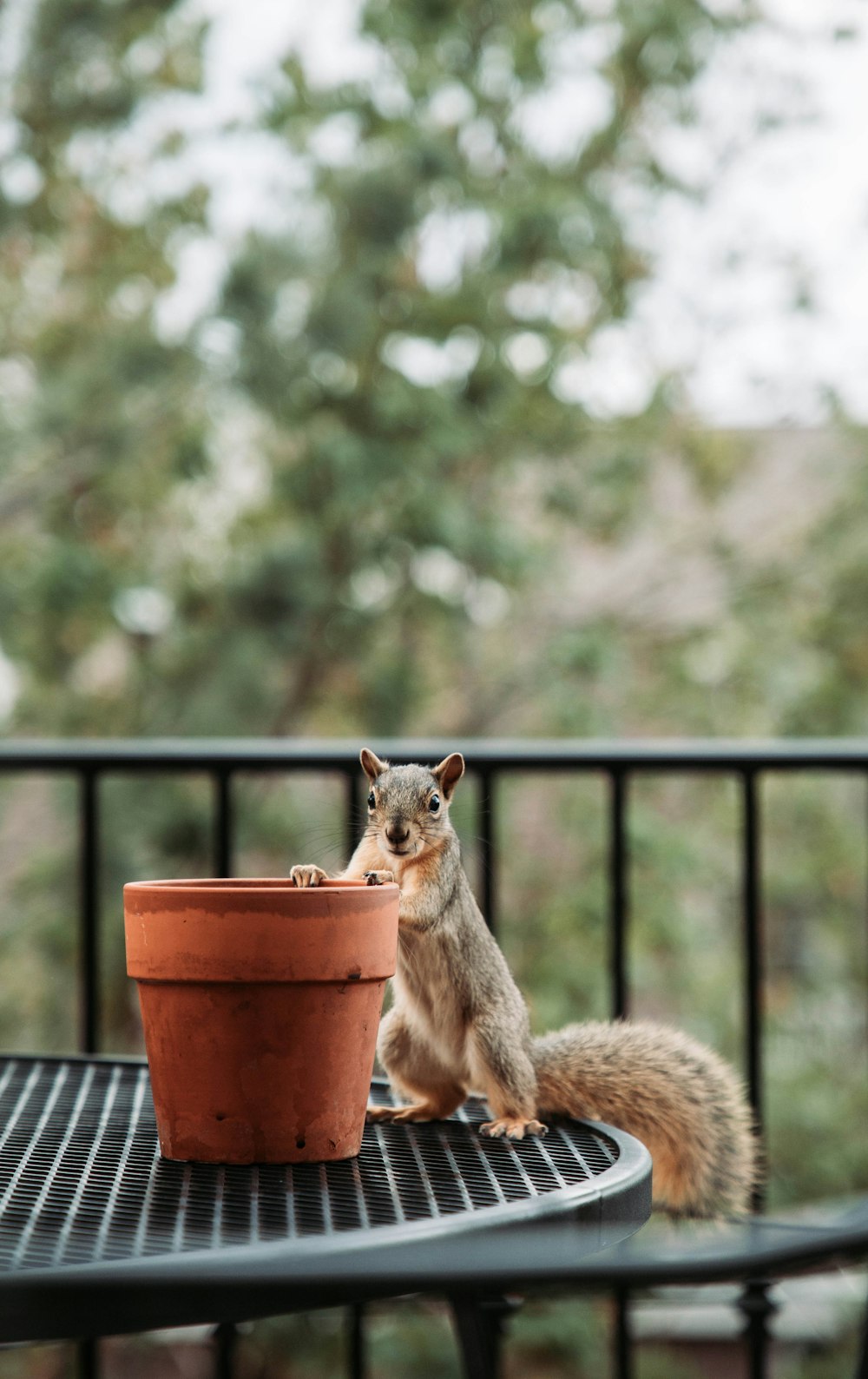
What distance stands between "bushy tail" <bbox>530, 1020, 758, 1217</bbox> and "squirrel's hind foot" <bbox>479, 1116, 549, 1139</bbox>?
0.07m

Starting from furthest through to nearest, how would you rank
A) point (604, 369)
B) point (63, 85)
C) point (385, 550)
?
point (604, 369) → point (385, 550) → point (63, 85)

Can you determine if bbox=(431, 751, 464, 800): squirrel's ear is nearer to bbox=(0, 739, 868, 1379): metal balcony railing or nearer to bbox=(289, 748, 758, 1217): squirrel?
bbox=(289, 748, 758, 1217): squirrel

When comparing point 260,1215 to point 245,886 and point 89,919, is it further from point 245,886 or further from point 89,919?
point 89,919

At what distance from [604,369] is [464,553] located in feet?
3.63

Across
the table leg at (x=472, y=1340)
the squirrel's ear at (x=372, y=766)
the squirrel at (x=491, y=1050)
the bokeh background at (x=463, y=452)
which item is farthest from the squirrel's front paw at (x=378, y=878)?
the bokeh background at (x=463, y=452)

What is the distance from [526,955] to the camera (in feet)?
18.3

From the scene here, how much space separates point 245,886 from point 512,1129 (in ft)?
0.72

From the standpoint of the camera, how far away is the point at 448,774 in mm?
921

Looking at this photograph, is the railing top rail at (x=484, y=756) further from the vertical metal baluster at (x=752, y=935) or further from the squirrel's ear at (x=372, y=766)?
the squirrel's ear at (x=372, y=766)

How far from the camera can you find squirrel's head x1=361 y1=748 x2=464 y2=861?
2.95 ft

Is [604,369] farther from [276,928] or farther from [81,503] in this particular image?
[276,928]

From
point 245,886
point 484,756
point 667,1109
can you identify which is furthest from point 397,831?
point 484,756

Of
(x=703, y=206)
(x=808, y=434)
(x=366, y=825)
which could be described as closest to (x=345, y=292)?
(x=703, y=206)

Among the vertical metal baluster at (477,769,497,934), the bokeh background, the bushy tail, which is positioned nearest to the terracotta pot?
the bushy tail
